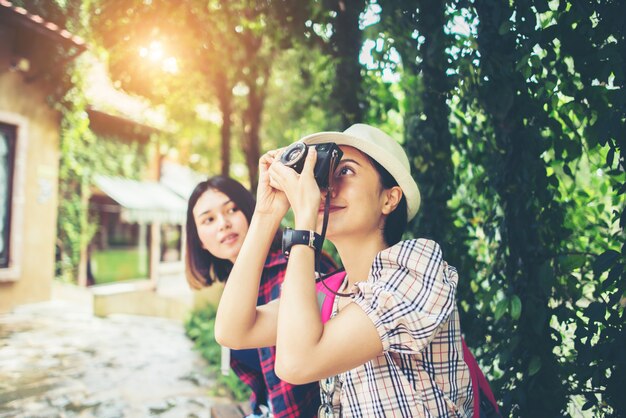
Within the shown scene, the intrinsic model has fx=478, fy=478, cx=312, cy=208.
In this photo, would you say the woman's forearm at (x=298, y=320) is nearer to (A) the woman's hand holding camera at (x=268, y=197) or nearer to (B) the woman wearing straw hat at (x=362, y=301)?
(B) the woman wearing straw hat at (x=362, y=301)

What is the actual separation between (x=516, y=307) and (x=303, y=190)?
3.79ft

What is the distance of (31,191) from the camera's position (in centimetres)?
945

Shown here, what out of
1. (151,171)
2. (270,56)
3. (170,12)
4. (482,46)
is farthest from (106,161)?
(482,46)

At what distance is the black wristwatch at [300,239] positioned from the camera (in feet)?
4.62

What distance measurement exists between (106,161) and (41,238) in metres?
4.85

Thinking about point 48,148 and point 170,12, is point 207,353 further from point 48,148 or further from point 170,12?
point 48,148

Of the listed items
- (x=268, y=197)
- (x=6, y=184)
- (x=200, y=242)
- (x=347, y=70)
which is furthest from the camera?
(x=6, y=184)

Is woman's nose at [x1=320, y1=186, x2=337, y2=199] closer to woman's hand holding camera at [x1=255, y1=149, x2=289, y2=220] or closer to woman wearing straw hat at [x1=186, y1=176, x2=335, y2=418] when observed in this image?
woman's hand holding camera at [x1=255, y1=149, x2=289, y2=220]

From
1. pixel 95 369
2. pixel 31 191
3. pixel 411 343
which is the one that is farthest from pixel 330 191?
pixel 31 191

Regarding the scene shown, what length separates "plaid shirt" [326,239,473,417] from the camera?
4.40ft

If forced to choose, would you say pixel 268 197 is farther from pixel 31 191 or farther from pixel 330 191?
pixel 31 191

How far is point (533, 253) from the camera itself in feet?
7.08

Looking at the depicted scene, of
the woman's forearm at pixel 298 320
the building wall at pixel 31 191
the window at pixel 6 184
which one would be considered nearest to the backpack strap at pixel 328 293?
the woman's forearm at pixel 298 320

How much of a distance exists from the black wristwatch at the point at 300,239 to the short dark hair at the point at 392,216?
0.41 metres
